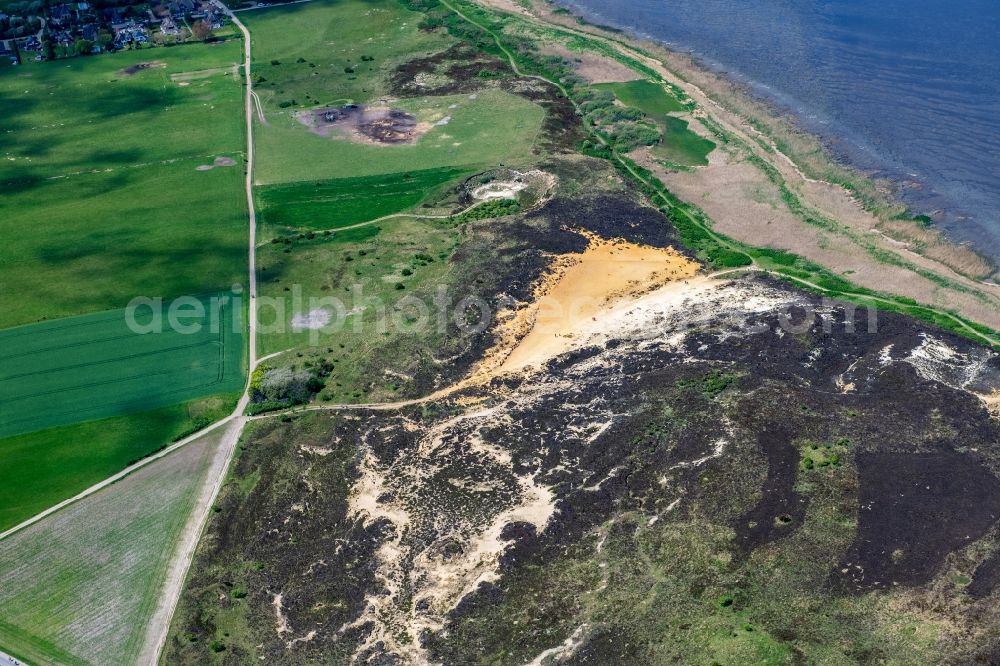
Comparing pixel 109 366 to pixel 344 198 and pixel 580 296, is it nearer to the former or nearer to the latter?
pixel 344 198

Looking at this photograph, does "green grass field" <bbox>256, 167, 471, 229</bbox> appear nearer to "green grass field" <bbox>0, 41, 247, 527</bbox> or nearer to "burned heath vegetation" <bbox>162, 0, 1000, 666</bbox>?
"green grass field" <bbox>0, 41, 247, 527</bbox>

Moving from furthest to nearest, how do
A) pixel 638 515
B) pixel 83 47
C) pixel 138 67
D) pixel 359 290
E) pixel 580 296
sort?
1. pixel 83 47
2. pixel 138 67
3. pixel 359 290
4. pixel 580 296
5. pixel 638 515

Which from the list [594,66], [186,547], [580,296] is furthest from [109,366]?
[594,66]

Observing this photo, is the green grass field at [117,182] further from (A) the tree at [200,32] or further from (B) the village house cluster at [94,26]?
(B) the village house cluster at [94,26]

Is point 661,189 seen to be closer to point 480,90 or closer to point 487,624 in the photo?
point 480,90

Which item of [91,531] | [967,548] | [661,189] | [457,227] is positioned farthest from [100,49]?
[967,548]

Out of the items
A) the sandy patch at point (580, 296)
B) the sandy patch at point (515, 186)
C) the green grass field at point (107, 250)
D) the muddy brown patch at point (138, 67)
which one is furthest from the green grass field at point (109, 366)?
the muddy brown patch at point (138, 67)
